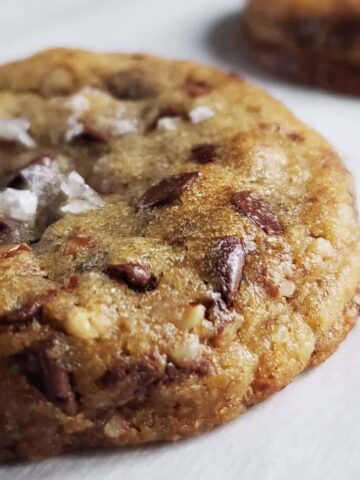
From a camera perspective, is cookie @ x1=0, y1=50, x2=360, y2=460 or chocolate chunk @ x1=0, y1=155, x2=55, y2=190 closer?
cookie @ x1=0, y1=50, x2=360, y2=460

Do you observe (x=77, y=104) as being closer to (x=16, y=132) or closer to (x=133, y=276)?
(x=16, y=132)

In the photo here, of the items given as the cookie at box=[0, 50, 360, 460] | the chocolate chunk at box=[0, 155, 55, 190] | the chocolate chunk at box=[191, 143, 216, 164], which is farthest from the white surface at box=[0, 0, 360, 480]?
the chocolate chunk at box=[0, 155, 55, 190]

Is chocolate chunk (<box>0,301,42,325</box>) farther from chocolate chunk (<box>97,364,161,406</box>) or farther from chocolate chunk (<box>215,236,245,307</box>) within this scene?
chocolate chunk (<box>215,236,245,307</box>)

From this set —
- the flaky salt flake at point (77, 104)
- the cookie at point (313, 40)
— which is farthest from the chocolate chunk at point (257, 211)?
the cookie at point (313, 40)

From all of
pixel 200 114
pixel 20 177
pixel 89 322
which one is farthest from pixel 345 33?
pixel 89 322

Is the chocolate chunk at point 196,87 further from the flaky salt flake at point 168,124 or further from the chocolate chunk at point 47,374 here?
the chocolate chunk at point 47,374

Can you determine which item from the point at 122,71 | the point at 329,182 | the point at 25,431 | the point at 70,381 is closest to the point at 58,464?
the point at 25,431

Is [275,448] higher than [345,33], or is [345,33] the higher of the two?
[345,33]
